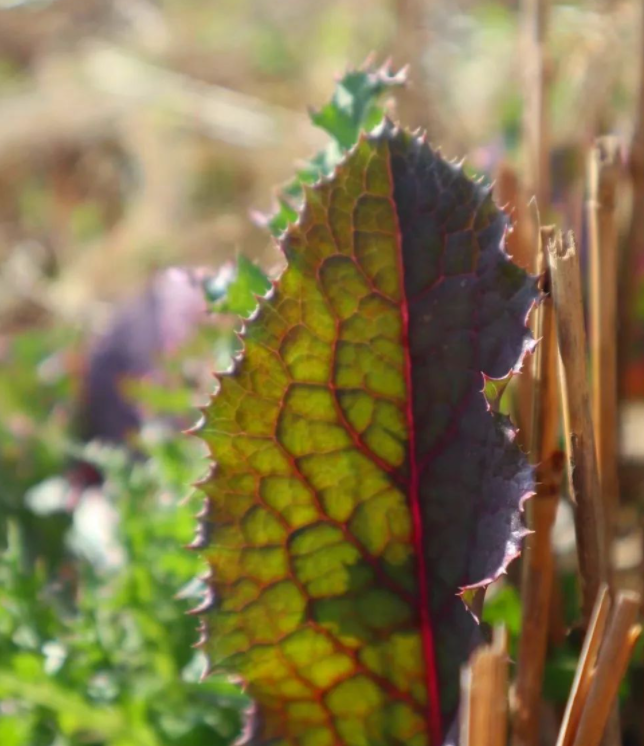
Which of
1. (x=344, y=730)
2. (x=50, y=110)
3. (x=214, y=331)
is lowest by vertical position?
(x=344, y=730)

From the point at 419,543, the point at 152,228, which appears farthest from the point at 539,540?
the point at 152,228

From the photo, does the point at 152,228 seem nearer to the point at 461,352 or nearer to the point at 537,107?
the point at 537,107

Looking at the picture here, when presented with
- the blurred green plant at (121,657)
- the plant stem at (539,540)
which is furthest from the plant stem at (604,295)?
the blurred green plant at (121,657)

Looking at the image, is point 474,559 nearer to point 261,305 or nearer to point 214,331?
point 261,305

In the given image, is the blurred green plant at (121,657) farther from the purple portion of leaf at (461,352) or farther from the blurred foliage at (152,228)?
the purple portion of leaf at (461,352)

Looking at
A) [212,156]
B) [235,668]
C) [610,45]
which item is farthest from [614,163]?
[212,156]

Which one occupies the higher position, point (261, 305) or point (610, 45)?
point (610, 45)
